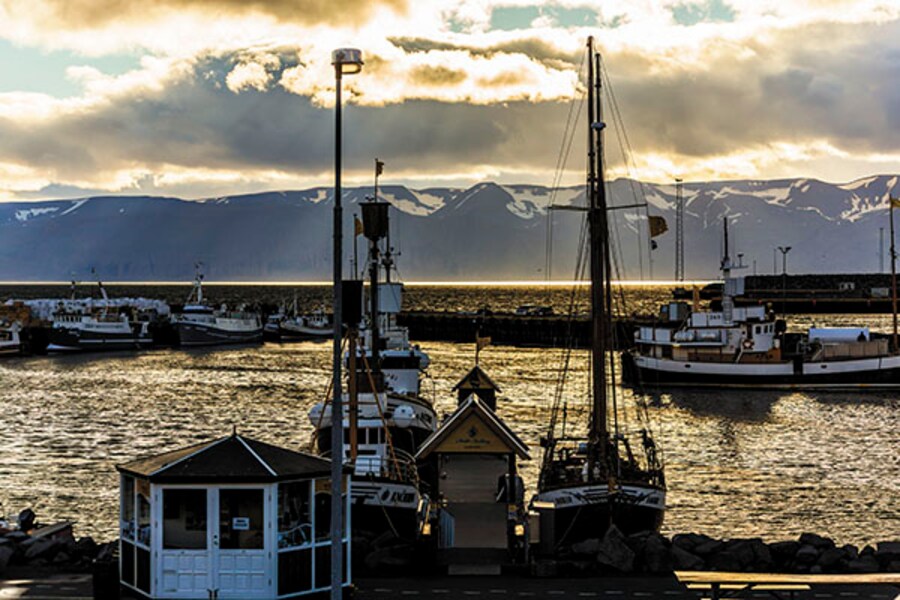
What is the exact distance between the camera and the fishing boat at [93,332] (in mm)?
122250

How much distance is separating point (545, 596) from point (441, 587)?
78.9 inches

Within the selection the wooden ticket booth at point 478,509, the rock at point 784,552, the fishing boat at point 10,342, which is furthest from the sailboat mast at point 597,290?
the fishing boat at point 10,342

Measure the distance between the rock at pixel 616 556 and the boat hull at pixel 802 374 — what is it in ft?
185

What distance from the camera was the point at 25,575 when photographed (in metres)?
22.1

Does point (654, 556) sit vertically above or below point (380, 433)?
below

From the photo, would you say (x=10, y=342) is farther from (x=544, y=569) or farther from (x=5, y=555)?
(x=544, y=569)

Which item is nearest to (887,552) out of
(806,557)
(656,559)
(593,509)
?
(806,557)

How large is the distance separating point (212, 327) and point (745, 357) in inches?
2981

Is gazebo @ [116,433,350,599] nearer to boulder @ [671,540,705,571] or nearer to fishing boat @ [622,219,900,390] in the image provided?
boulder @ [671,540,705,571]

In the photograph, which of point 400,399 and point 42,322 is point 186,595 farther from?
point 42,322

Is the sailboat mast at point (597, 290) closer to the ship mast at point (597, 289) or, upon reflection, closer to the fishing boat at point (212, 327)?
the ship mast at point (597, 289)

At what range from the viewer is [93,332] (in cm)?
12538

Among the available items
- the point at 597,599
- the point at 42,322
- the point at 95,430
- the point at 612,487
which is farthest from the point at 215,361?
the point at 597,599

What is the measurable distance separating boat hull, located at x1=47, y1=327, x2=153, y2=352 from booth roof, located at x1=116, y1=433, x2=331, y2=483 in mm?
108433
